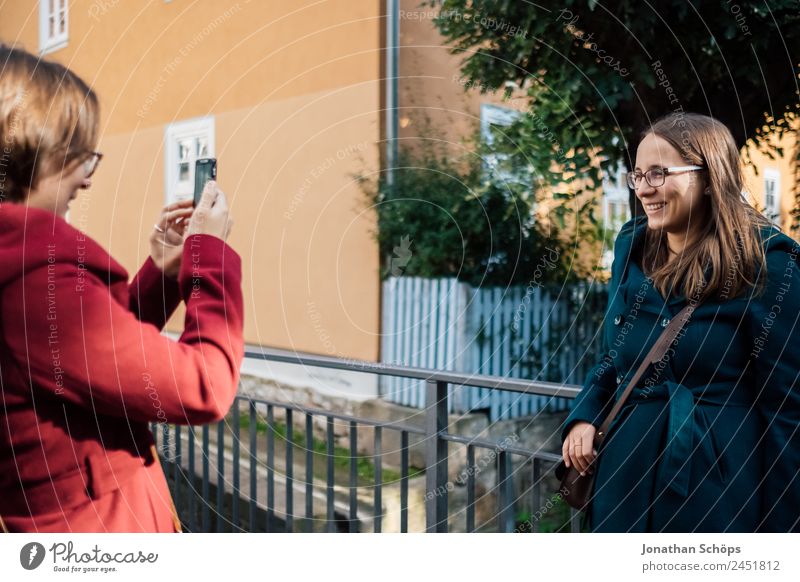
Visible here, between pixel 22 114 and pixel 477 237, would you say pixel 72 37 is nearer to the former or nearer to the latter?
pixel 22 114

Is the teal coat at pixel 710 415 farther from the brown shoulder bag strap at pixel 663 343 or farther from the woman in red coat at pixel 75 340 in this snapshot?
the woman in red coat at pixel 75 340

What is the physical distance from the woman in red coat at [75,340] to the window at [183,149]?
1.57 metres

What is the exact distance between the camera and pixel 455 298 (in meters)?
3.98

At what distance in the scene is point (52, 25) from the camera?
5.30ft

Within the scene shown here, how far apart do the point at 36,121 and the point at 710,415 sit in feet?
3.03

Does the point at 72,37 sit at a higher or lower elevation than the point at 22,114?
higher

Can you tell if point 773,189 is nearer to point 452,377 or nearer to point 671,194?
point 452,377

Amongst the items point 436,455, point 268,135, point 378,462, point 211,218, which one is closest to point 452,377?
point 436,455

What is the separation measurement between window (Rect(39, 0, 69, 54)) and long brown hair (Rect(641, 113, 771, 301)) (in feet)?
3.76

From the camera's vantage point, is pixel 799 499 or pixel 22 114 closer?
pixel 22 114

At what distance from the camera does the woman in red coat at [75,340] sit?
2.28 feet

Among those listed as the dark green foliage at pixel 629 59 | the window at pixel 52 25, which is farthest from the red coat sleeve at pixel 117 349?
the dark green foliage at pixel 629 59

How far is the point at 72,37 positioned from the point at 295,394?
5.65 ft
